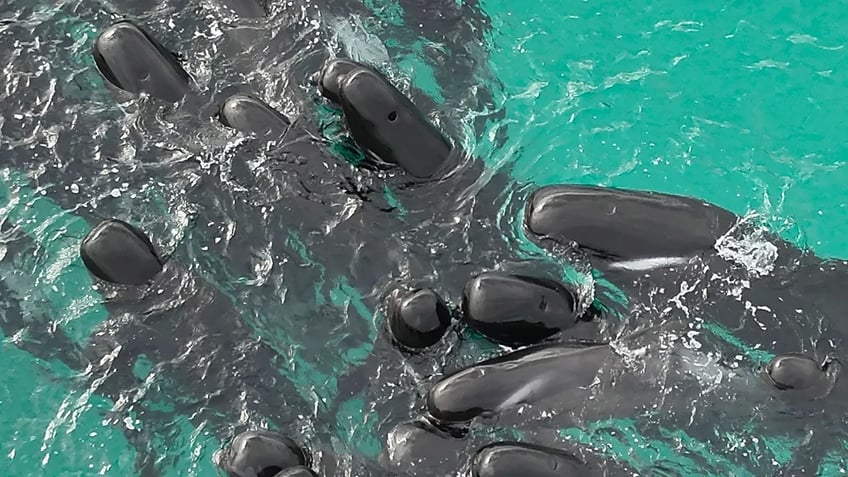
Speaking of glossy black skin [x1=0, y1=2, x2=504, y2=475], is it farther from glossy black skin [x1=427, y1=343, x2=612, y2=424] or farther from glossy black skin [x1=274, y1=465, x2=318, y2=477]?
glossy black skin [x1=427, y1=343, x2=612, y2=424]

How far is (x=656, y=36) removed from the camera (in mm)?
2986

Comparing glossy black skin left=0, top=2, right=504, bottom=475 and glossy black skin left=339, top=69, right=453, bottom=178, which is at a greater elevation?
glossy black skin left=339, top=69, right=453, bottom=178

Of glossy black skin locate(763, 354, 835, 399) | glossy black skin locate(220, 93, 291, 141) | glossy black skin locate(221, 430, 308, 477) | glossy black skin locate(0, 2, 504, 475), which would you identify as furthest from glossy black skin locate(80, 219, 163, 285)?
glossy black skin locate(763, 354, 835, 399)

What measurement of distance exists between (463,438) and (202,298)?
2.39ft

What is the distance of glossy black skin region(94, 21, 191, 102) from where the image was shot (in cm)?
226

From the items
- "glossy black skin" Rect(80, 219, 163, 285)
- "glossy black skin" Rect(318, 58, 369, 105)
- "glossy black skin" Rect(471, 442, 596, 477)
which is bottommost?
"glossy black skin" Rect(80, 219, 163, 285)

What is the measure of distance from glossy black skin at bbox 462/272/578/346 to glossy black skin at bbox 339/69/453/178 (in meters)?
0.40

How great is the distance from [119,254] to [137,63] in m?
0.53

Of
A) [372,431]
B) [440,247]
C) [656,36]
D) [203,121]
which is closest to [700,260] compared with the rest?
[440,247]

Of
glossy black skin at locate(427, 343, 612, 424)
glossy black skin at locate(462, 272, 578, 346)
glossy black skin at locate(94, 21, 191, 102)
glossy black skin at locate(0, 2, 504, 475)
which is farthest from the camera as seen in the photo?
glossy black skin at locate(94, 21, 191, 102)

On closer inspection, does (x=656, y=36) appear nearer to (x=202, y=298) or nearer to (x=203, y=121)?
(x=203, y=121)

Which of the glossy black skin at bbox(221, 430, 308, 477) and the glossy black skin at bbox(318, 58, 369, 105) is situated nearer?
the glossy black skin at bbox(221, 430, 308, 477)

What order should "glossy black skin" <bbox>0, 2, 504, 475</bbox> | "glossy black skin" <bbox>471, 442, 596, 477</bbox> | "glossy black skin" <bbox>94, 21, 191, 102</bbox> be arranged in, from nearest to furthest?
1. "glossy black skin" <bbox>471, 442, 596, 477</bbox>
2. "glossy black skin" <bbox>0, 2, 504, 475</bbox>
3. "glossy black skin" <bbox>94, 21, 191, 102</bbox>

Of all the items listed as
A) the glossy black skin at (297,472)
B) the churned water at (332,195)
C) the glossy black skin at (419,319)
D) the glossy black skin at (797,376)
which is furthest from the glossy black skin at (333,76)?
the glossy black skin at (797,376)
